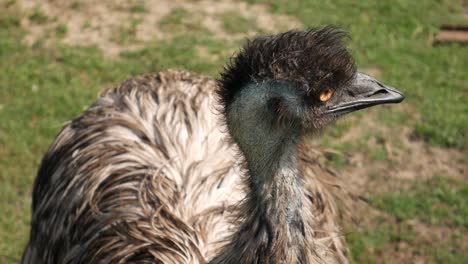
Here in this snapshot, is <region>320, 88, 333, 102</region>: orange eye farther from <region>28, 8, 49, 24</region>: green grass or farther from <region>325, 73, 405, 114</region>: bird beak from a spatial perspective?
<region>28, 8, 49, 24</region>: green grass

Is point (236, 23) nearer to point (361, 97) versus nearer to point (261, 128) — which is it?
point (361, 97)

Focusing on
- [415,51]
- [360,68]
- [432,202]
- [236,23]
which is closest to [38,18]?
[236,23]

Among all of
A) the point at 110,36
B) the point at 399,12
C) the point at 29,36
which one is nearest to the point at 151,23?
the point at 110,36

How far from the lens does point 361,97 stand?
2.92 m

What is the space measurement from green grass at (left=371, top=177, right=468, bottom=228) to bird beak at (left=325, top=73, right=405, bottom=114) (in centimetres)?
292

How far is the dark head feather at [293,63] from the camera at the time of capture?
2.70 m

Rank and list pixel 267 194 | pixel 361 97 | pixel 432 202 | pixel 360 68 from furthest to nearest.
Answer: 1. pixel 360 68
2. pixel 432 202
3. pixel 361 97
4. pixel 267 194

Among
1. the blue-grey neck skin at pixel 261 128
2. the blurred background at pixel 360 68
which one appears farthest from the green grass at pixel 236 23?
the blue-grey neck skin at pixel 261 128

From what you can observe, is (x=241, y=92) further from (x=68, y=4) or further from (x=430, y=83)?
(x=68, y=4)

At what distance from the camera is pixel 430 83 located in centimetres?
711

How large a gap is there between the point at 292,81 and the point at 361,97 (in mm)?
336

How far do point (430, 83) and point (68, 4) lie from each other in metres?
3.74

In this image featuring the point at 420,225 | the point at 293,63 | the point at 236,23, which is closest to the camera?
the point at 293,63

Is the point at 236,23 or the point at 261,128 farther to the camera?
the point at 236,23
